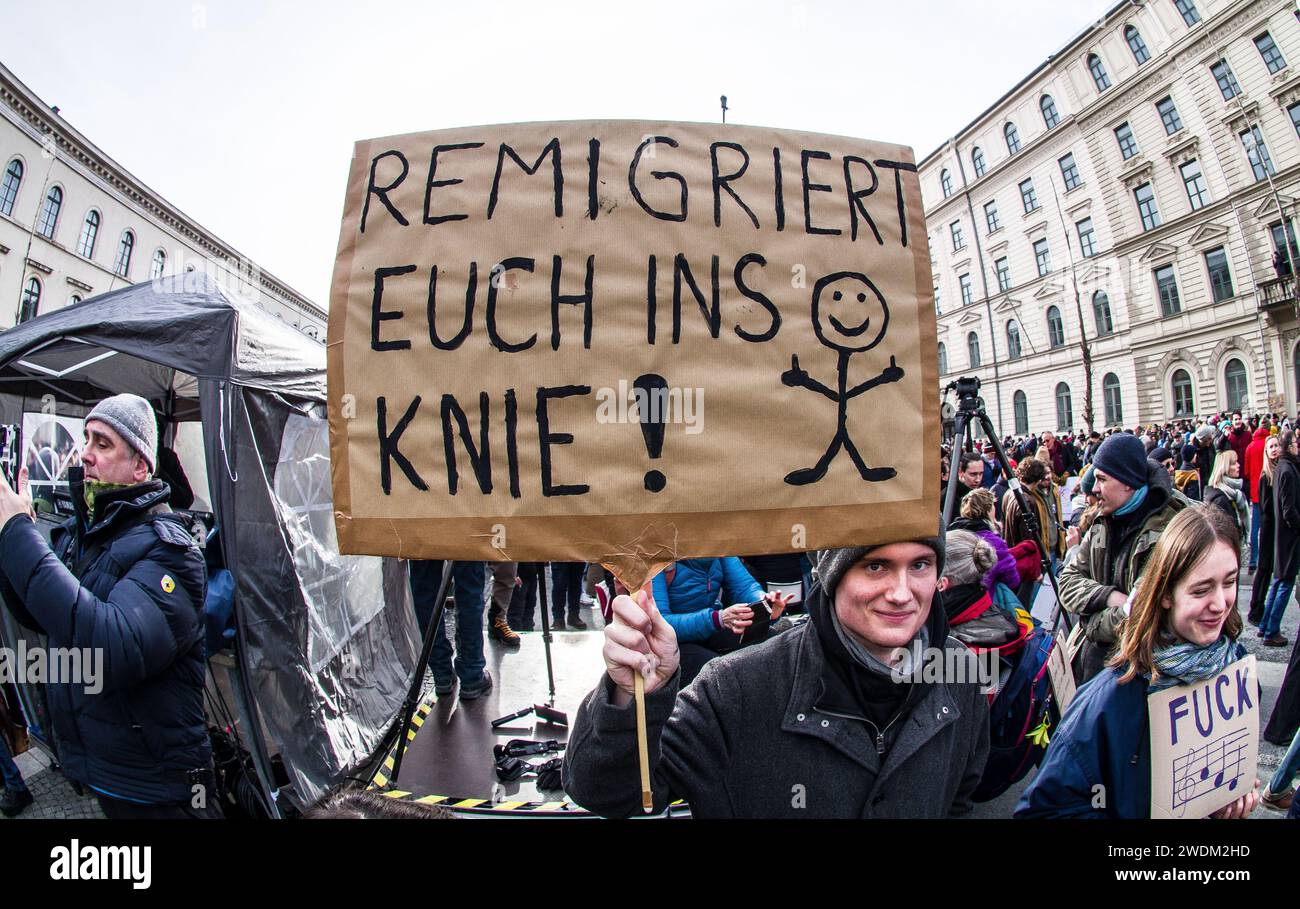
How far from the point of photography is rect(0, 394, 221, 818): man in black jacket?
200cm

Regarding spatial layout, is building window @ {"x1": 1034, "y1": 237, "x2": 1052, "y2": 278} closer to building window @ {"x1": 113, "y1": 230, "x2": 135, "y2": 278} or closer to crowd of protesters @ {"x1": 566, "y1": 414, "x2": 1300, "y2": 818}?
crowd of protesters @ {"x1": 566, "y1": 414, "x2": 1300, "y2": 818}

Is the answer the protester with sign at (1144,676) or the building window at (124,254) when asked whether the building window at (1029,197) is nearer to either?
the protester with sign at (1144,676)

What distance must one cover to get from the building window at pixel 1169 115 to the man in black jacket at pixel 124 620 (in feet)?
142

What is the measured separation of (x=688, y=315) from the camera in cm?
149

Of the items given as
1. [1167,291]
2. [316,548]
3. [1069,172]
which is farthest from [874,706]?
[1069,172]

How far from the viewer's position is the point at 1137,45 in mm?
32094

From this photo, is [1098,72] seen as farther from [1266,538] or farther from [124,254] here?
[124,254]

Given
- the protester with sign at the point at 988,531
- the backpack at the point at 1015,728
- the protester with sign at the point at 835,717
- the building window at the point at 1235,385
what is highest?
the building window at the point at 1235,385

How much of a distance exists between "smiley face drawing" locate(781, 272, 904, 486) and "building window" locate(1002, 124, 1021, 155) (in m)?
48.3

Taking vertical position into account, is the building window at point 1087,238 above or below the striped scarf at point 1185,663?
above

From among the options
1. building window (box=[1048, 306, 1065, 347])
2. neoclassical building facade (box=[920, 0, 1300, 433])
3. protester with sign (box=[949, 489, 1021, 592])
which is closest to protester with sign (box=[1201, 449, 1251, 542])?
protester with sign (box=[949, 489, 1021, 592])

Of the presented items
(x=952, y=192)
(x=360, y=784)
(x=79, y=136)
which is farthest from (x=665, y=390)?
(x=952, y=192)

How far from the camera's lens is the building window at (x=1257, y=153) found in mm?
26984

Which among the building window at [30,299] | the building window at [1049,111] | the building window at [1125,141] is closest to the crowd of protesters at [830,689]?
the building window at [30,299]
